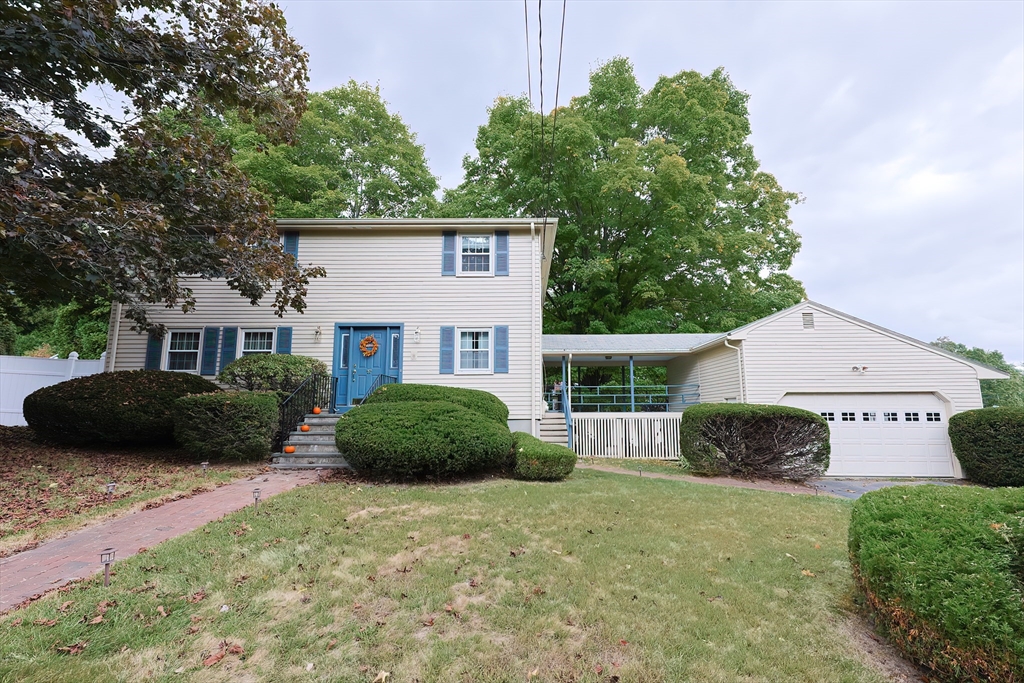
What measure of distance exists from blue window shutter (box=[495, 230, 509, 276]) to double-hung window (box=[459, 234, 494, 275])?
0.14 m

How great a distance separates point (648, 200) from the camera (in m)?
20.6

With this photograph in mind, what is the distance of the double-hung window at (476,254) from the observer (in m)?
12.6

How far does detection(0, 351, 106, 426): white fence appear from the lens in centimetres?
1230

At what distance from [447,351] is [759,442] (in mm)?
7799

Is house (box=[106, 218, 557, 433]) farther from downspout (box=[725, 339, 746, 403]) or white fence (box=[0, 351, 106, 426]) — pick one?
downspout (box=[725, 339, 746, 403])

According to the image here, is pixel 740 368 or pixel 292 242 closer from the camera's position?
pixel 292 242

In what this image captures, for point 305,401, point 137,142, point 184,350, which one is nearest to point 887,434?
point 305,401

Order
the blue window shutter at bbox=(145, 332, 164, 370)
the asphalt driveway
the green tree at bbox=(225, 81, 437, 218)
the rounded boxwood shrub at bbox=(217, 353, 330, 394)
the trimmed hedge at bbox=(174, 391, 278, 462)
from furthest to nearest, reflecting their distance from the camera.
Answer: the green tree at bbox=(225, 81, 437, 218)
the blue window shutter at bbox=(145, 332, 164, 370)
the rounded boxwood shrub at bbox=(217, 353, 330, 394)
the asphalt driveway
the trimmed hedge at bbox=(174, 391, 278, 462)

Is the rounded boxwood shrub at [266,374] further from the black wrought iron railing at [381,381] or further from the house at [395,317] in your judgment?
the black wrought iron railing at [381,381]

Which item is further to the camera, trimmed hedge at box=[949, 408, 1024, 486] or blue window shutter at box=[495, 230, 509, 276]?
blue window shutter at box=[495, 230, 509, 276]

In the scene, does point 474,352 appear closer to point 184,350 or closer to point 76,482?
point 184,350

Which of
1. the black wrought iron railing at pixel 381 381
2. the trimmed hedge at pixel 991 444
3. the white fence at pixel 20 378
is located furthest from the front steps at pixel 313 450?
the trimmed hedge at pixel 991 444

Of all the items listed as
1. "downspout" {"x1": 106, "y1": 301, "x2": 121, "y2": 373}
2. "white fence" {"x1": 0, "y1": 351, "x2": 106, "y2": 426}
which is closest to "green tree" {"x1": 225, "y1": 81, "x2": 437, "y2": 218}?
"downspout" {"x1": 106, "y1": 301, "x2": 121, "y2": 373}

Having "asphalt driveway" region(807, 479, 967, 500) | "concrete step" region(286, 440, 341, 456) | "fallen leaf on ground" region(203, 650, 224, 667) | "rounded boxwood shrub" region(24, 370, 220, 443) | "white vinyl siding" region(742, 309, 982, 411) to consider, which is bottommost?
"asphalt driveway" region(807, 479, 967, 500)
